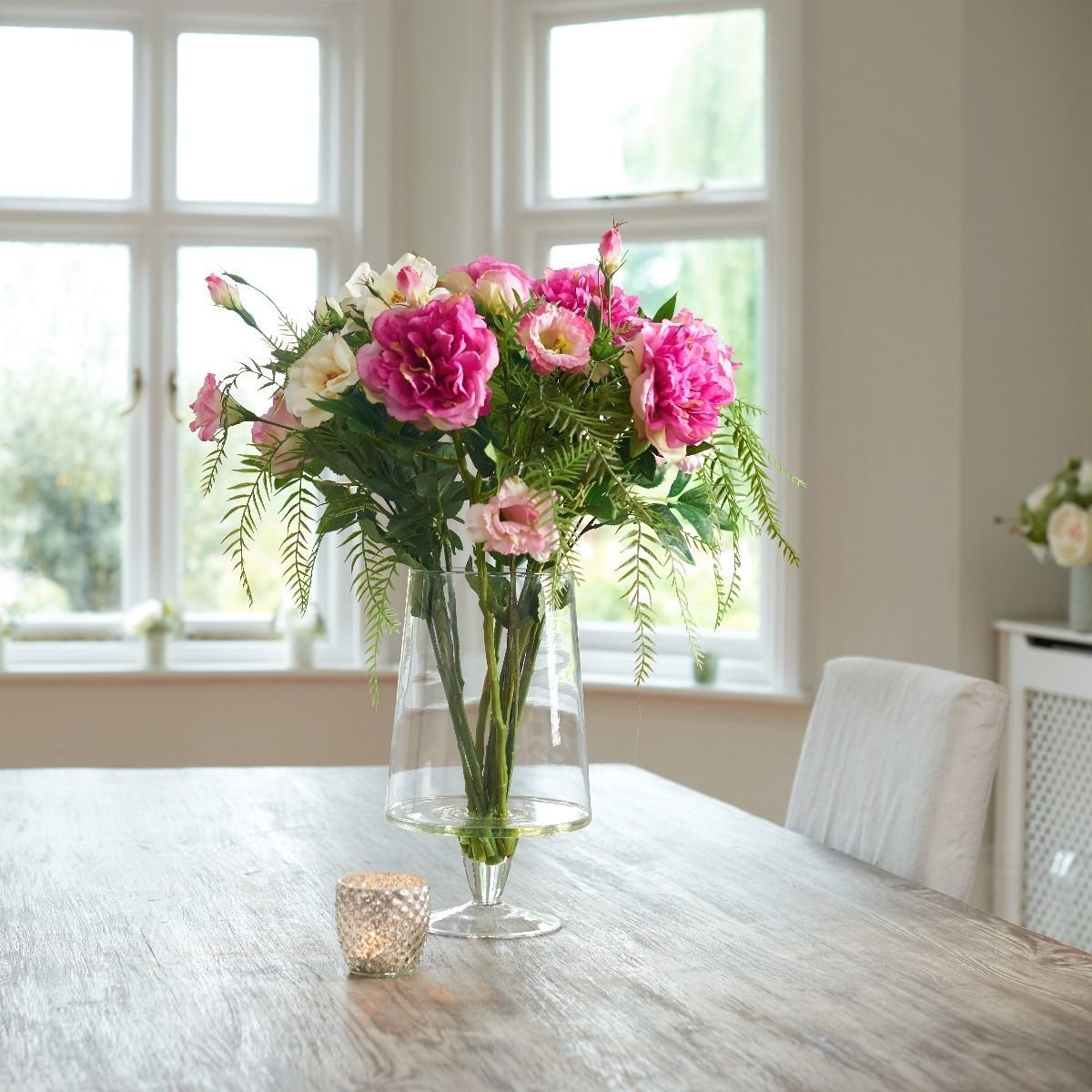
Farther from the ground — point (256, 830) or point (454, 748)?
point (454, 748)

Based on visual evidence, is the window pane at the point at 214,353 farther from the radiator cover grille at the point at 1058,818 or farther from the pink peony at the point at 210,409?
the pink peony at the point at 210,409

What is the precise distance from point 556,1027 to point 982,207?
2.88m

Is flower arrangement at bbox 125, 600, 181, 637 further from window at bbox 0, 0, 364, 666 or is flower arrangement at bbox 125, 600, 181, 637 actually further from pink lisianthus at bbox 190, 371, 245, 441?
pink lisianthus at bbox 190, 371, 245, 441

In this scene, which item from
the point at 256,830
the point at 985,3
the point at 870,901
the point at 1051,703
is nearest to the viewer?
the point at 870,901

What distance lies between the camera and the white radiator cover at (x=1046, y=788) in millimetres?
3031

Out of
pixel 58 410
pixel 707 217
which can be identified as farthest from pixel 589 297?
pixel 58 410

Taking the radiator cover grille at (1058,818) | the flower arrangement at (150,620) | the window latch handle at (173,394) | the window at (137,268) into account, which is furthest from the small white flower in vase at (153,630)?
the radiator cover grille at (1058,818)

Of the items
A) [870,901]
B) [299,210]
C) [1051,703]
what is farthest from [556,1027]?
[299,210]

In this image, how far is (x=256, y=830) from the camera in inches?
69.5

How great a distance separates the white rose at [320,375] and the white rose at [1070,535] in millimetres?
2242

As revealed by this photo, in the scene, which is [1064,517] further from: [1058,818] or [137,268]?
[137,268]

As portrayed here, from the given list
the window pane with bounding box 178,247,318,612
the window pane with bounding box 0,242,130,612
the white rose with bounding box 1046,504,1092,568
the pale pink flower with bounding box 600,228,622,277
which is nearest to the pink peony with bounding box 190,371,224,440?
the pale pink flower with bounding box 600,228,622,277

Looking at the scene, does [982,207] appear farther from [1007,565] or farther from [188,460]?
[188,460]

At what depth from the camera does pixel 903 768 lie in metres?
1.72
